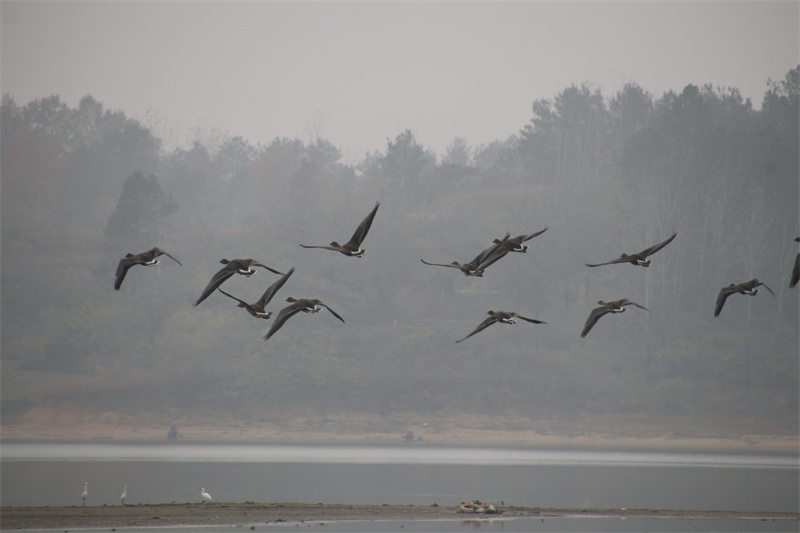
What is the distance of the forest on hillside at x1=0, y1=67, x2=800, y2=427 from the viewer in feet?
267

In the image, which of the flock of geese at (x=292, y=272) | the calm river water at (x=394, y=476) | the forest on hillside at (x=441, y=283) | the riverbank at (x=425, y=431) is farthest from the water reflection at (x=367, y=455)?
the flock of geese at (x=292, y=272)

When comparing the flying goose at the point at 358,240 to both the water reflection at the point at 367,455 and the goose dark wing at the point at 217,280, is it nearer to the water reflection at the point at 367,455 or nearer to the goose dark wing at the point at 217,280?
the goose dark wing at the point at 217,280

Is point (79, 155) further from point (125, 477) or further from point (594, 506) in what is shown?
point (594, 506)

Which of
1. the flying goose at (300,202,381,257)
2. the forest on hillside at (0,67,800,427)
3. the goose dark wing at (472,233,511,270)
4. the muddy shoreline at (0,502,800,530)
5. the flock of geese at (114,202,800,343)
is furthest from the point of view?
the forest on hillside at (0,67,800,427)

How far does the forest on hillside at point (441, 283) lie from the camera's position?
81.2m

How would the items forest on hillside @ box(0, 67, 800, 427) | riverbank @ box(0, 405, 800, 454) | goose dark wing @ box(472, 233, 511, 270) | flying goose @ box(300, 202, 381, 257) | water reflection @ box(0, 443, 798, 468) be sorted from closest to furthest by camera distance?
1. flying goose @ box(300, 202, 381, 257)
2. goose dark wing @ box(472, 233, 511, 270)
3. water reflection @ box(0, 443, 798, 468)
4. riverbank @ box(0, 405, 800, 454)
5. forest on hillside @ box(0, 67, 800, 427)

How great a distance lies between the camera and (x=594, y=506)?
120 ft

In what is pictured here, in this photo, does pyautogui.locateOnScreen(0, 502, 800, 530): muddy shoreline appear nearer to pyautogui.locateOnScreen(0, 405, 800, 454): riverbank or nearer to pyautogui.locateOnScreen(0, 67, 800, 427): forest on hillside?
pyautogui.locateOnScreen(0, 405, 800, 454): riverbank

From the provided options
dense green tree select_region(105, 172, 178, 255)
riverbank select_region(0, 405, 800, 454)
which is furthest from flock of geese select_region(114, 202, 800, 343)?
dense green tree select_region(105, 172, 178, 255)

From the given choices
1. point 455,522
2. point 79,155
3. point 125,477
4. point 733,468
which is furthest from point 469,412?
point 79,155

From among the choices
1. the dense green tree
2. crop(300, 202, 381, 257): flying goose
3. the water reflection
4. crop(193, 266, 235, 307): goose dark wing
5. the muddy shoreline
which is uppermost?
the dense green tree

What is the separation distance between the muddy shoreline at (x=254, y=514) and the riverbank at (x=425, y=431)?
3743 centimetres

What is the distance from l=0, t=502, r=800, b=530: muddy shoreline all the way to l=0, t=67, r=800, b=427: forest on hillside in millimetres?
44193

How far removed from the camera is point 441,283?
332 ft
